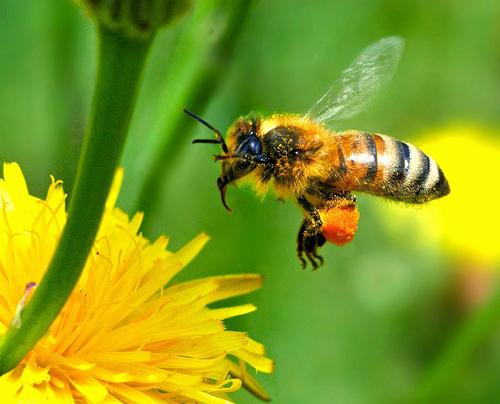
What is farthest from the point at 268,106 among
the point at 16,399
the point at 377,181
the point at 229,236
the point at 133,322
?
the point at 16,399

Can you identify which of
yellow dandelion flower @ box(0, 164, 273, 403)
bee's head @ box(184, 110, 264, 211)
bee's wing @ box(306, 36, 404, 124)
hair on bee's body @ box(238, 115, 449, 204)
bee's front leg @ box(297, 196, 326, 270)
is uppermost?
bee's wing @ box(306, 36, 404, 124)

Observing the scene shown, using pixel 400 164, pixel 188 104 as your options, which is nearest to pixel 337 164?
pixel 400 164

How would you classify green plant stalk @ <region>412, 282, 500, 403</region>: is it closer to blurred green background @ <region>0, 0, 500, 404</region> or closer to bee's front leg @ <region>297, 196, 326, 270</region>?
blurred green background @ <region>0, 0, 500, 404</region>

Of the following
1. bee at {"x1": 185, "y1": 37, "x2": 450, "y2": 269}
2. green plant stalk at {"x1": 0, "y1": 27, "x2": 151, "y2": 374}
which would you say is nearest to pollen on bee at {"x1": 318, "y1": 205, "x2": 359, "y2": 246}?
bee at {"x1": 185, "y1": 37, "x2": 450, "y2": 269}

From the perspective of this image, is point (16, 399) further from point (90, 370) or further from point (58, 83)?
point (58, 83)

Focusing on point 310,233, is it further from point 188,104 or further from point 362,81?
point 188,104

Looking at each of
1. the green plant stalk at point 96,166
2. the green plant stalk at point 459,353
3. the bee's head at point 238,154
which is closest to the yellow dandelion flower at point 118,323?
the green plant stalk at point 96,166

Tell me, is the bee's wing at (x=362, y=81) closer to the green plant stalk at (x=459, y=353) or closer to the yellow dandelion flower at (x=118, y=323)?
the yellow dandelion flower at (x=118, y=323)
